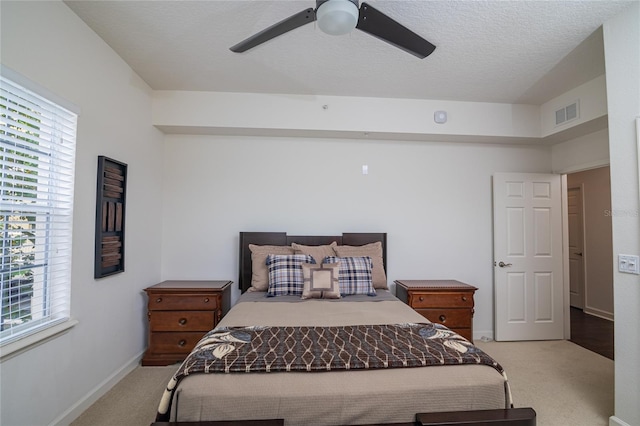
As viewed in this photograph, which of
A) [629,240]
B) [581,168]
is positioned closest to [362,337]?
[629,240]

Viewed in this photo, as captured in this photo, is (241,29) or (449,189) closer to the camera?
(241,29)

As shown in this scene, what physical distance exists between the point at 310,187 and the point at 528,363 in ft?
9.64

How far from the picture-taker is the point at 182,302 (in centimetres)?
290

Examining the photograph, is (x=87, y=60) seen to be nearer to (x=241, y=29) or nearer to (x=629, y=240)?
(x=241, y=29)

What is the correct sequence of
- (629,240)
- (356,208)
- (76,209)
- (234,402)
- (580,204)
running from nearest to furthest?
(234,402)
(629,240)
(76,209)
(356,208)
(580,204)

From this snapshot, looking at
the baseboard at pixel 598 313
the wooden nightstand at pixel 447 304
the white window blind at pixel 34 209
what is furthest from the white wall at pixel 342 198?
the baseboard at pixel 598 313

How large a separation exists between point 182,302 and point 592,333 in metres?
5.06

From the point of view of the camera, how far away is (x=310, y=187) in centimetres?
356

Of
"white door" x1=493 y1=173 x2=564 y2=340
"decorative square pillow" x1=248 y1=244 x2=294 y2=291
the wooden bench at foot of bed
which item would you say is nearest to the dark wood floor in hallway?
"white door" x1=493 y1=173 x2=564 y2=340

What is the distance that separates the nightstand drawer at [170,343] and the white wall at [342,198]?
28.6 inches

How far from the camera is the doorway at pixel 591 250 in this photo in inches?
175

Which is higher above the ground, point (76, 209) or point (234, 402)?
point (76, 209)

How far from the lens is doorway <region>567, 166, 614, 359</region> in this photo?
4434 mm

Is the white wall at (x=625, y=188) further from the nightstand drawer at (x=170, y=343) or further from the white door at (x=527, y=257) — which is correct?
the nightstand drawer at (x=170, y=343)
